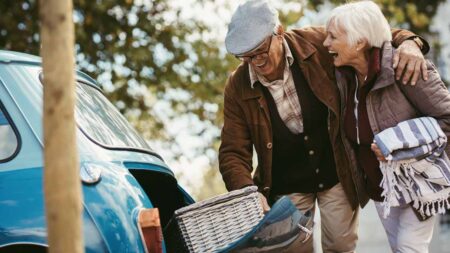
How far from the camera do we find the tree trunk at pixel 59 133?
3.23 m

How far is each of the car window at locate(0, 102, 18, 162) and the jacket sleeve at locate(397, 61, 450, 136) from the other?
6.76 ft

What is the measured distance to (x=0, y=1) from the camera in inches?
498

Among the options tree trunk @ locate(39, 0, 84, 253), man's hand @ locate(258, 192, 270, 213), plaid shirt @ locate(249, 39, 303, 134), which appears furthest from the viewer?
plaid shirt @ locate(249, 39, 303, 134)

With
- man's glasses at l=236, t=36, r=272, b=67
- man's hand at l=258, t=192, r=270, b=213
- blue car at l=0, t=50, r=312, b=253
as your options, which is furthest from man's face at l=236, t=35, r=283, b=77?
blue car at l=0, t=50, r=312, b=253

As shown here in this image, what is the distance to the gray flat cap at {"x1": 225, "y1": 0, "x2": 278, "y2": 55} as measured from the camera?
17.9 ft

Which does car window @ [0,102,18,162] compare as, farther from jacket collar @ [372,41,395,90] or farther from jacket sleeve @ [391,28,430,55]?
jacket sleeve @ [391,28,430,55]

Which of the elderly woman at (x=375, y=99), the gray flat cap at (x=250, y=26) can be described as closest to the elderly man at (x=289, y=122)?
the gray flat cap at (x=250, y=26)

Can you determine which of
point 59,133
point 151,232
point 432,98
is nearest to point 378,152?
point 432,98

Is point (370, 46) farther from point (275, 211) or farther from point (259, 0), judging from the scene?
point (275, 211)

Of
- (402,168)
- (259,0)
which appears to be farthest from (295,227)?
(259,0)

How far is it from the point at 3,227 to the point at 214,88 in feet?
31.7

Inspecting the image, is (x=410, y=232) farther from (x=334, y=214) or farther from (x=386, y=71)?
(x=386, y=71)

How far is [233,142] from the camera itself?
19.0ft

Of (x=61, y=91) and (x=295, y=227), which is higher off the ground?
(x=61, y=91)
